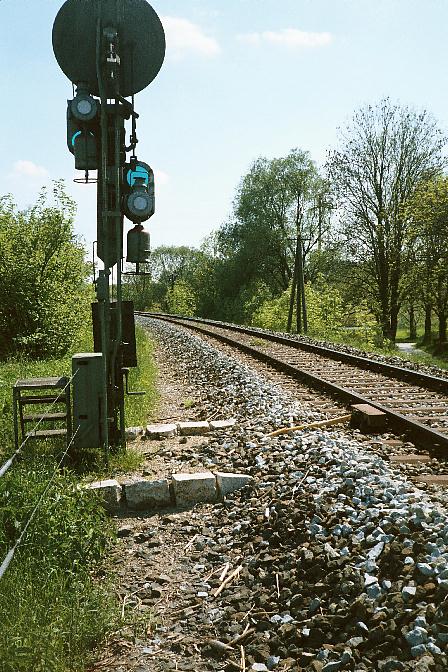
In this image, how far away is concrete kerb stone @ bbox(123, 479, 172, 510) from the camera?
4.99m

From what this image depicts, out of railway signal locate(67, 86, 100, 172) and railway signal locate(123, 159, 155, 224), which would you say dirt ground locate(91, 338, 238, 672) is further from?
railway signal locate(67, 86, 100, 172)

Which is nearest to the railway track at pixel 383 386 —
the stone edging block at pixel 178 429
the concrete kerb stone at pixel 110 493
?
the stone edging block at pixel 178 429

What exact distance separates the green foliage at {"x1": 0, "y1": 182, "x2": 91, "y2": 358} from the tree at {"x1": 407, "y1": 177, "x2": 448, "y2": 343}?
16191mm

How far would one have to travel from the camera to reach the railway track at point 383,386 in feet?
20.9

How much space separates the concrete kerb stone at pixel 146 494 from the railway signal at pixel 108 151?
0.83 meters

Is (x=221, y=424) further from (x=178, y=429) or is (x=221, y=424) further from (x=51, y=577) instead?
(x=51, y=577)

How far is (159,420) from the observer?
7906 mm

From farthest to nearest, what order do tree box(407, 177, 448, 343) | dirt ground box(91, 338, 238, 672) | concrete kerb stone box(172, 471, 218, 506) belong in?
tree box(407, 177, 448, 343) < concrete kerb stone box(172, 471, 218, 506) < dirt ground box(91, 338, 238, 672)

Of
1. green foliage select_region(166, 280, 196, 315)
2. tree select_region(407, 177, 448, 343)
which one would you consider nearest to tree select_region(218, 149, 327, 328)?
green foliage select_region(166, 280, 196, 315)

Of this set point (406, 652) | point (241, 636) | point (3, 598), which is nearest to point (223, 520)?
point (241, 636)

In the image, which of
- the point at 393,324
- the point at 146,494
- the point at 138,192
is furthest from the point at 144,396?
the point at 393,324

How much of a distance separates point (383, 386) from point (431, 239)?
64.8 ft

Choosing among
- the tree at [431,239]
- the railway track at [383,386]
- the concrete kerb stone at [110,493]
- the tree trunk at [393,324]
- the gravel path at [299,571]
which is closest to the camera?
the gravel path at [299,571]

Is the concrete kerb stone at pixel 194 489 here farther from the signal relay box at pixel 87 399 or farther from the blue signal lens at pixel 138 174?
the blue signal lens at pixel 138 174
